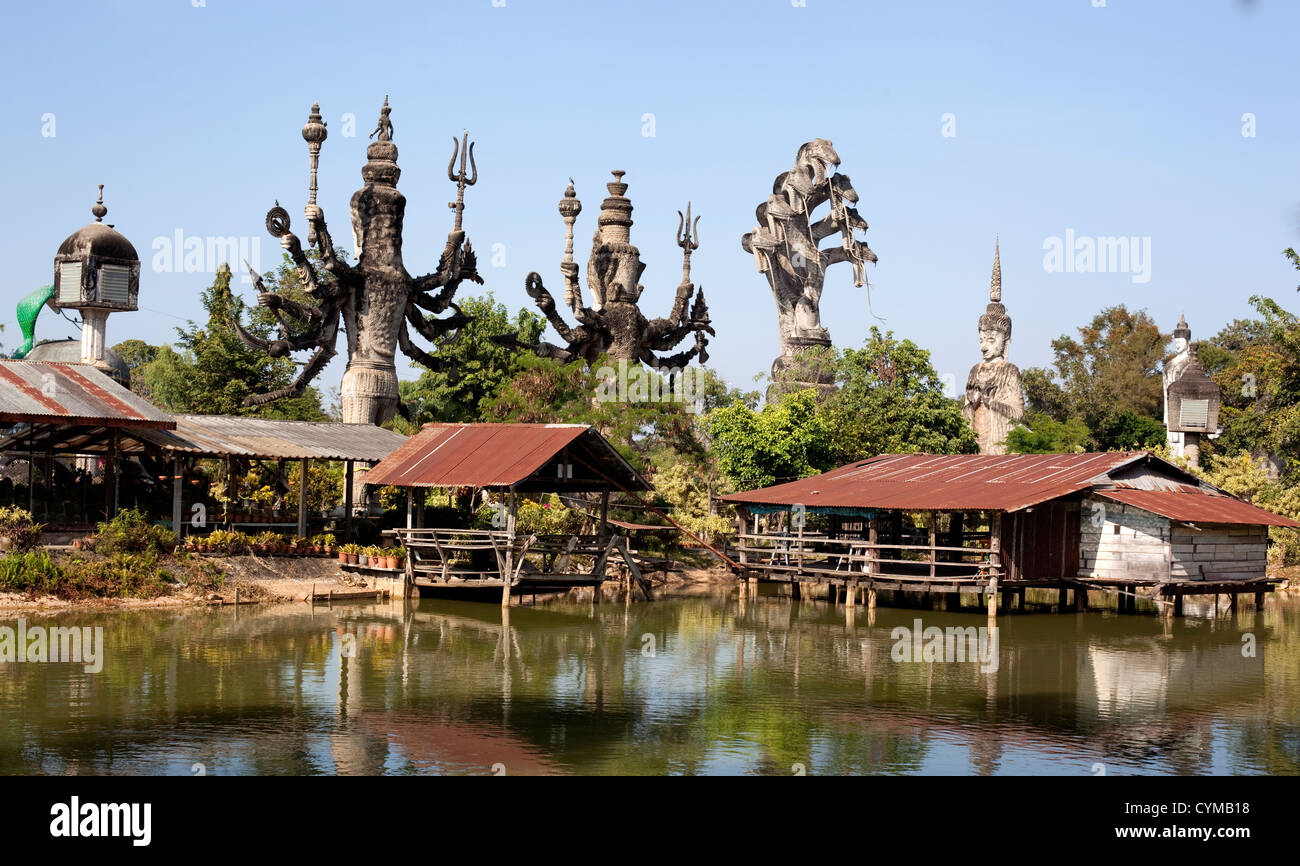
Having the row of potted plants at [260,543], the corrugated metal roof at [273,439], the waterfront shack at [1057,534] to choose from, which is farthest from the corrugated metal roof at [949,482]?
the row of potted plants at [260,543]

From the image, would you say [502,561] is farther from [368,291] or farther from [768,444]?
[368,291]

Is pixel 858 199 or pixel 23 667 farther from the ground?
pixel 858 199

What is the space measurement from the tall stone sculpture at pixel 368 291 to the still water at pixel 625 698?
14977mm

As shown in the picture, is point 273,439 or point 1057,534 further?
point 273,439

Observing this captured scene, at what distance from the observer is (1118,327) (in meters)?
71.6

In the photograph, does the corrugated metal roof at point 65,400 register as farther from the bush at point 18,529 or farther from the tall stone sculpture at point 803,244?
Result: the tall stone sculpture at point 803,244

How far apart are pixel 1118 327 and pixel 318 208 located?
150ft

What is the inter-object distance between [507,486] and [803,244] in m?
29.8

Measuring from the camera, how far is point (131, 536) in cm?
2758

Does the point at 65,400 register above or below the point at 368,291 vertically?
below

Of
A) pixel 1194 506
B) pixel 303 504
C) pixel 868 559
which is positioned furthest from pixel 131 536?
pixel 1194 506
